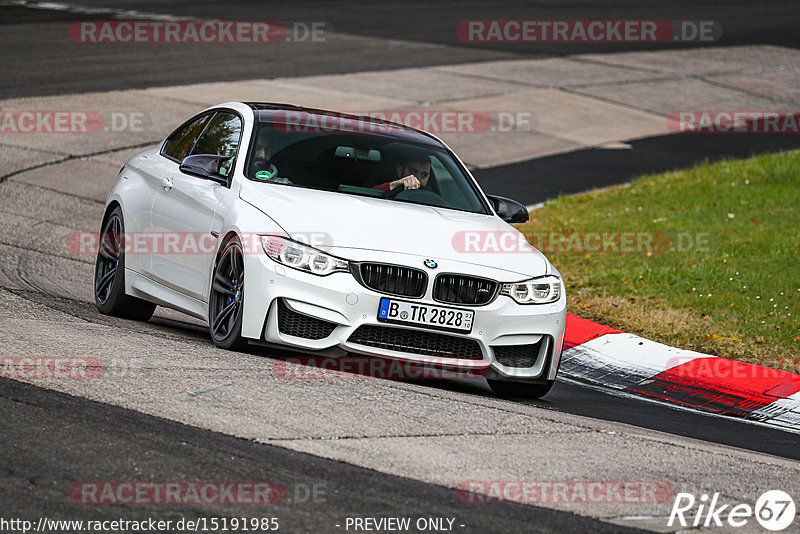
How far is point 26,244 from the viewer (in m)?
11.7

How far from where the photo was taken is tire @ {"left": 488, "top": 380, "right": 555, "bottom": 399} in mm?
7961

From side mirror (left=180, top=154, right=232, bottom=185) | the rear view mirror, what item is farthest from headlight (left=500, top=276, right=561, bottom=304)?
side mirror (left=180, top=154, right=232, bottom=185)

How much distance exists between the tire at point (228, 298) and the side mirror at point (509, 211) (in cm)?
205

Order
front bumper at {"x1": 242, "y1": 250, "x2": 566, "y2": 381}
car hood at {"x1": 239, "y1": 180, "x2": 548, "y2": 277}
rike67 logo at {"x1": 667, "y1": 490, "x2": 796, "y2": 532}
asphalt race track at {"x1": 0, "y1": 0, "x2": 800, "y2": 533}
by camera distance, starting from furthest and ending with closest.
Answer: car hood at {"x1": 239, "y1": 180, "x2": 548, "y2": 277} → front bumper at {"x1": 242, "y1": 250, "x2": 566, "y2": 381} → rike67 logo at {"x1": 667, "y1": 490, "x2": 796, "y2": 532} → asphalt race track at {"x1": 0, "y1": 0, "x2": 800, "y2": 533}

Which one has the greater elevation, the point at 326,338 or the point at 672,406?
the point at 326,338

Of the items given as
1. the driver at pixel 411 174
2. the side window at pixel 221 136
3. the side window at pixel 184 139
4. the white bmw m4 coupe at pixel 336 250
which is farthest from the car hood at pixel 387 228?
the side window at pixel 184 139

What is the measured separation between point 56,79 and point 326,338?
14.6m

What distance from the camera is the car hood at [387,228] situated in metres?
7.31

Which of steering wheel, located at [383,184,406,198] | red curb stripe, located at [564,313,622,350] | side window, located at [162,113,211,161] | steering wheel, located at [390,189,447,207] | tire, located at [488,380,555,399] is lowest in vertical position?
red curb stripe, located at [564,313,622,350]

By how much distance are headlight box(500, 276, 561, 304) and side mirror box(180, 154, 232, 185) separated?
202 centimetres

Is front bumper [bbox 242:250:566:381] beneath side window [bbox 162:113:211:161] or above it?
beneath

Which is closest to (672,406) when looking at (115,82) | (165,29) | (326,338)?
(326,338)

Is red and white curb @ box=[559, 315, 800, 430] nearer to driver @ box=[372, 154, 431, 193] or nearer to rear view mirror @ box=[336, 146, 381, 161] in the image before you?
driver @ box=[372, 154, 431, 193]

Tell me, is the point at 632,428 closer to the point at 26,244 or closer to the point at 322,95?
the point at 26,244
